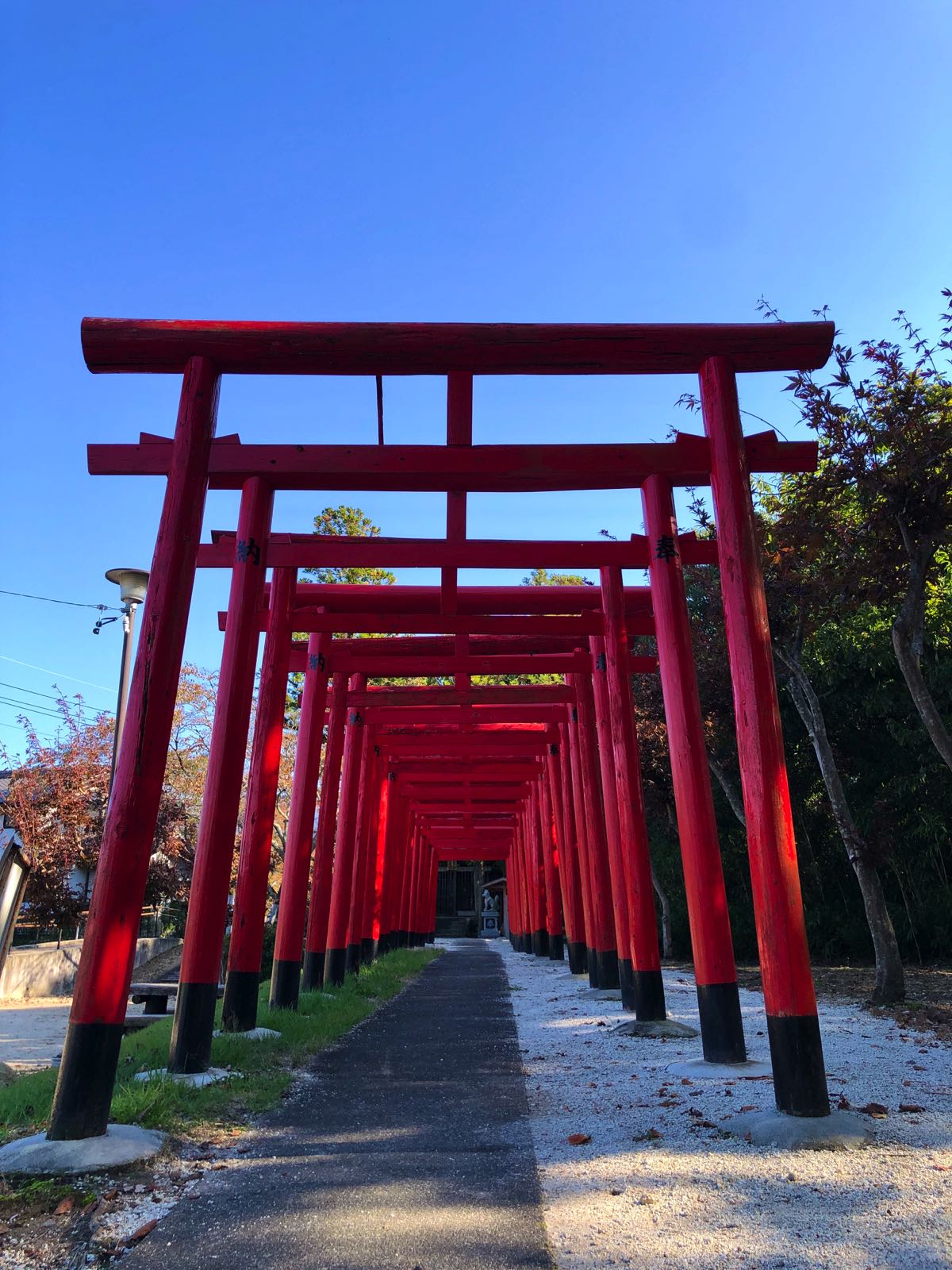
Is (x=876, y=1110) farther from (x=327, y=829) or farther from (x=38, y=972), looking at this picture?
(x=38, y=972)

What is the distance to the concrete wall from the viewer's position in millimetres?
16672

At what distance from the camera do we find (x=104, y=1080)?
4.00 meters

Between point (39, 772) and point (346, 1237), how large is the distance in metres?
19.3

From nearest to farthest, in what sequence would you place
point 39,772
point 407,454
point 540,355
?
point 540,355 → point 407,454 → point 39,772

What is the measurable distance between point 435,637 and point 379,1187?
28.4 feet

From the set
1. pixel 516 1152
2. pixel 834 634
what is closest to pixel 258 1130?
pixel 516 1152

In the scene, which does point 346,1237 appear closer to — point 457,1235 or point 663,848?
point 457,1235

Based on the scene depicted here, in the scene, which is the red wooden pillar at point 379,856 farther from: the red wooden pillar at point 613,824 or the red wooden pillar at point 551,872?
the red wooden pillar at point 613,824

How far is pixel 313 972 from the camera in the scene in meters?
11.4

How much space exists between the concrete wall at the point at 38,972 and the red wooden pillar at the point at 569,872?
9.45m

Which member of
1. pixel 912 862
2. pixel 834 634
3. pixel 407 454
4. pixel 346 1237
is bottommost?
pixel 346 1237

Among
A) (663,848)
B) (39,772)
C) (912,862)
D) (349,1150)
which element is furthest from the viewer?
(39,772)

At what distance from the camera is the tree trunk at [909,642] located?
6645mm

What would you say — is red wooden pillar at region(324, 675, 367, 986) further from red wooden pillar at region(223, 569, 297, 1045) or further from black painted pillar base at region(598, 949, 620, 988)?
red wooden pillar at region(223, 569, 297, 1045)
